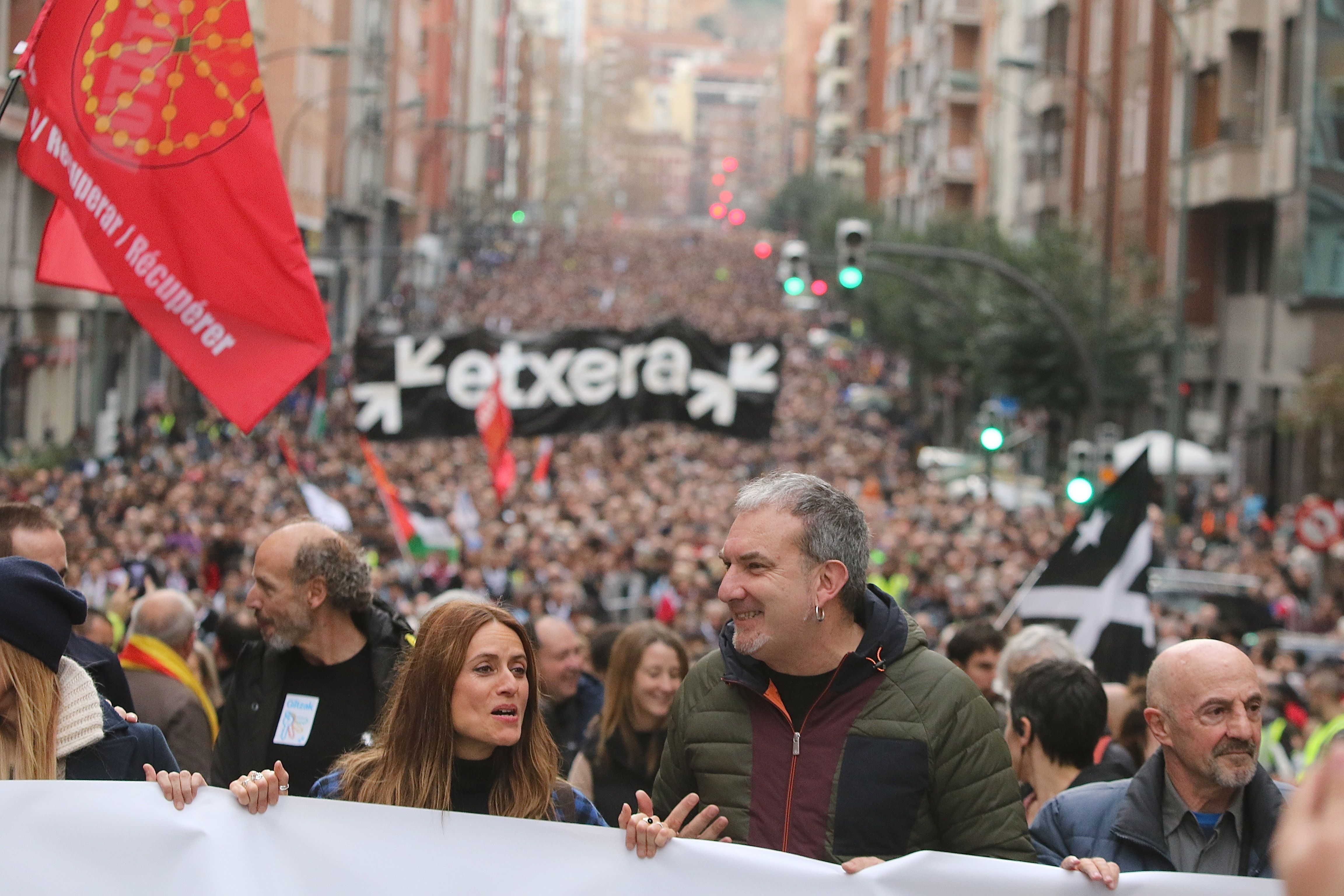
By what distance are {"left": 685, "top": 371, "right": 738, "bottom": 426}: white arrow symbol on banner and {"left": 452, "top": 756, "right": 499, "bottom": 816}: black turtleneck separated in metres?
12.1

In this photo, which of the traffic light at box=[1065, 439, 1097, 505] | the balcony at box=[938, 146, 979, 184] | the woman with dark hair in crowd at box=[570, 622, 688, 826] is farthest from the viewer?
the balcony at box=[938, 146, 979, 184]

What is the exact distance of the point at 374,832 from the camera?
12.5 ft

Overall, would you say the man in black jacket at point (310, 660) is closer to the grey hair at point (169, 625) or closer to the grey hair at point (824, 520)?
the grey hair at point (169, 625)

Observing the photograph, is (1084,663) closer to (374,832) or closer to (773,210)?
(374,832)

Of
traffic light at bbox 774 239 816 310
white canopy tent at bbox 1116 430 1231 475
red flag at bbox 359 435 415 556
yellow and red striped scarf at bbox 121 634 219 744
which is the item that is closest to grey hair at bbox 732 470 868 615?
yellow and red striped scarf at bbox 121 634 219 744

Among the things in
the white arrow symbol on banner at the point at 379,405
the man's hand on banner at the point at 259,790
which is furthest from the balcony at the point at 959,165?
the man's hand on banner at the point at 259,790

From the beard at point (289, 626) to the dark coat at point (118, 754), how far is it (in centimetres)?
103

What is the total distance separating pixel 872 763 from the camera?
3.80 metres

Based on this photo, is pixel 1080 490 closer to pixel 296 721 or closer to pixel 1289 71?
pixel 296 721

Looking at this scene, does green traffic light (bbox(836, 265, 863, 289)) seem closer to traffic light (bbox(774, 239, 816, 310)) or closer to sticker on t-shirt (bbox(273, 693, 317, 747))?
traffic light (bbox(774, 239, 816, 310))

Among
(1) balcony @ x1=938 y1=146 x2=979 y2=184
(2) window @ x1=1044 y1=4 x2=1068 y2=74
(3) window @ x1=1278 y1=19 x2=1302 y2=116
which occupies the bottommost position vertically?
(3) window @ x1=1278 y1=19 x2=1302 y2=116

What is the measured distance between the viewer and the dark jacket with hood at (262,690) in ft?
16.5

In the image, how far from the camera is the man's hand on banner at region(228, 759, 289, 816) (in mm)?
3721

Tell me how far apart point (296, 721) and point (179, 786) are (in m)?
1.33
